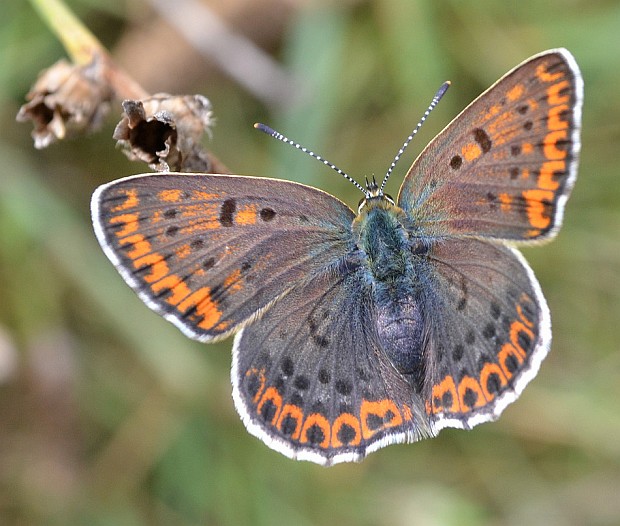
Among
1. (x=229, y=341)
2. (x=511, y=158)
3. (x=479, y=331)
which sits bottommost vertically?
(x=229, y=341)

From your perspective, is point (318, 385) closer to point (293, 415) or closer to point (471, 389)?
point (293, 415)

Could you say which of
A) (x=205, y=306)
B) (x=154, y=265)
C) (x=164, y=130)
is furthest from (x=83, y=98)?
(x=205, y=306)

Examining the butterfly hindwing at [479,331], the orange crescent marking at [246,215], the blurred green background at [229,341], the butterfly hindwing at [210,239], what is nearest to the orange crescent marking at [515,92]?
the butterfly hindwing at [479,331]

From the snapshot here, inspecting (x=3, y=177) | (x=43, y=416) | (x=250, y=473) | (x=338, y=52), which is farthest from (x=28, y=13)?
(x=250, y=473)

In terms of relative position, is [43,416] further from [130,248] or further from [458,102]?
[458,102]

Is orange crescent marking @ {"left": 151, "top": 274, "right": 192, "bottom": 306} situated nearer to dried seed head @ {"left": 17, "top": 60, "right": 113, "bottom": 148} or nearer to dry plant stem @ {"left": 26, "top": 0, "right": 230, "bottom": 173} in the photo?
dry plant stem @ {"left": 26, "top": 0, "right": 230, "bottom": 173}

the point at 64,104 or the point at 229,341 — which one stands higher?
the point at 64,104

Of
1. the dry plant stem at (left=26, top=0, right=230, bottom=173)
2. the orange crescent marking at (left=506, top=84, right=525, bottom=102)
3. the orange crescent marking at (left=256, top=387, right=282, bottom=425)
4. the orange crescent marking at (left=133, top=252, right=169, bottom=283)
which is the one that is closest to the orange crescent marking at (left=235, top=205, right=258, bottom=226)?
the dry plant stem at (left=26, top=0, right=230, bottom=173)
